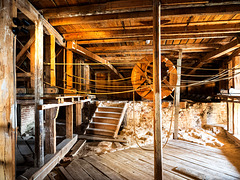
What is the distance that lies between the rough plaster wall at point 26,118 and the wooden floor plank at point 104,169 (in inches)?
155

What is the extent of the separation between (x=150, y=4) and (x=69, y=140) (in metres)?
4.79

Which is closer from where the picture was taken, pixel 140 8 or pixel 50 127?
pixel 140 8

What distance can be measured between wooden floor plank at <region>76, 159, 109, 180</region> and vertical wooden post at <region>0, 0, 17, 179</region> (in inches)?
58.6

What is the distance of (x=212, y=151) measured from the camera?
154 inches

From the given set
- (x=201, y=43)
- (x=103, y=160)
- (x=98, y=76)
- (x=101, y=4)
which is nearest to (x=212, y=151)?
(x=103, y=160)

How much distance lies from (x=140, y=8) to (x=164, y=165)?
146 inches

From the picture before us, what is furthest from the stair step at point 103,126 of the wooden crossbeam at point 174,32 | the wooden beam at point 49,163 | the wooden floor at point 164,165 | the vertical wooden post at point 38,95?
the wooden crossbeam at point 174,32

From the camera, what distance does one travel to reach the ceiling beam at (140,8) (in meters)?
2.67

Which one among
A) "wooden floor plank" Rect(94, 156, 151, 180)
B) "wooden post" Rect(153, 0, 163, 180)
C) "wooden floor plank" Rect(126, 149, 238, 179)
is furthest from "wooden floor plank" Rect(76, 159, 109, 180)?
"wooden floor plank" Rect(126, 149, 238, 179)

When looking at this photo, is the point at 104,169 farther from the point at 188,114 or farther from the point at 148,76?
the point at 188,114

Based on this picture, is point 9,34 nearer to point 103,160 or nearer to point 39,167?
point 39,167

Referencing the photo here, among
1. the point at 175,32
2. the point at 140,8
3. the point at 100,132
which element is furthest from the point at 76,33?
the point at 100,132

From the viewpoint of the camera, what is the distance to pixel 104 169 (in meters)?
3.08

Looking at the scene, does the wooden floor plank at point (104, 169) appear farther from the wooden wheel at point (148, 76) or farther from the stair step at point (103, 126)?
the wooden wheel at point (148, 76)
